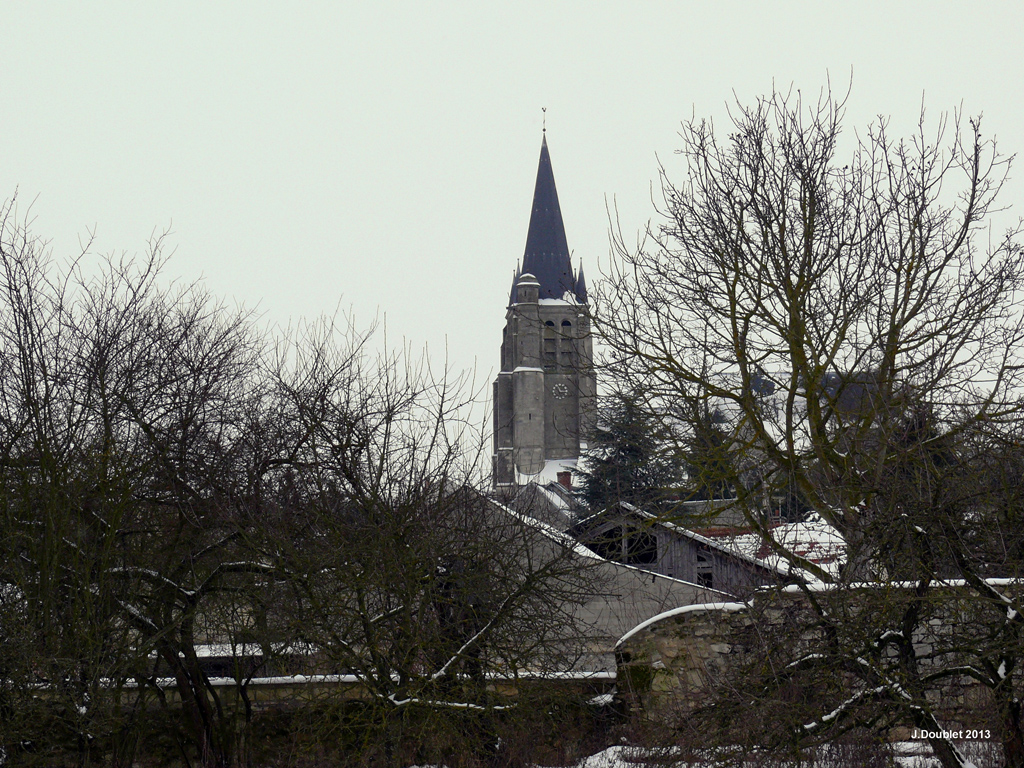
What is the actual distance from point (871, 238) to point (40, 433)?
785cm

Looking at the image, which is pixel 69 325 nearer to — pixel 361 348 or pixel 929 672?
pixel 361 348

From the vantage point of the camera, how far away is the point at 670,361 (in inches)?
370

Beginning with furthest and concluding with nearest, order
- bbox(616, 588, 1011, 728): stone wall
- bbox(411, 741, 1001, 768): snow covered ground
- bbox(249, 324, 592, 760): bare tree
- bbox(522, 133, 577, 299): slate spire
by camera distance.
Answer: bbox(522, 133, 577, 299): slate spire → bbox(249, 324, 592, 760): bare tree → bbox(411, 741, 1001, 768): snow covered ground → bbox(616, 588, 1011, 728): stone wall

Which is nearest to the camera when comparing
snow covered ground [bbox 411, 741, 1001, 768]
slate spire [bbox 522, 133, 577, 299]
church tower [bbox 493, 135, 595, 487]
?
snow covered ground [bbox 411, 741, 1001, 768]

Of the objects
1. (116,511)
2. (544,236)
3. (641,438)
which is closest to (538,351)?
(544,236)


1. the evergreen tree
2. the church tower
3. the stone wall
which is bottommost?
the stone wall

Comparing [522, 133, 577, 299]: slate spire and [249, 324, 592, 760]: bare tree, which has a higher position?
[522, 133, 577, 299]: slate spire

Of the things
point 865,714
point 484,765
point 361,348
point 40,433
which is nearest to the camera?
point 865,714

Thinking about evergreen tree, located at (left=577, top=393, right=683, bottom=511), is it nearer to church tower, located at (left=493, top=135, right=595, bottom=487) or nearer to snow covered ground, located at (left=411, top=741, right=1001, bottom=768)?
snow covered ground, located at (left=411, top=741, right=1001, bottom=768)

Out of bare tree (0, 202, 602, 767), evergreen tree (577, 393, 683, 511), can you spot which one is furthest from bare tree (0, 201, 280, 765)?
evergreen tree (577, 393, 683, 511)

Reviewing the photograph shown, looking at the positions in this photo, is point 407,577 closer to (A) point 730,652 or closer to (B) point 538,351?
(A) point 730,652

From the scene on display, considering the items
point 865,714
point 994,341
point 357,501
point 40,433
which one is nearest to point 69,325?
point 40,433

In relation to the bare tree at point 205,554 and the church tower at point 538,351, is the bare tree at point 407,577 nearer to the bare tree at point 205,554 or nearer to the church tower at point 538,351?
the bare tree at point 205,554

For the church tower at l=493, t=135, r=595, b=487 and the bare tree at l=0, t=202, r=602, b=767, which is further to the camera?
the church tower at l=493, t=135, r=595, b=487
